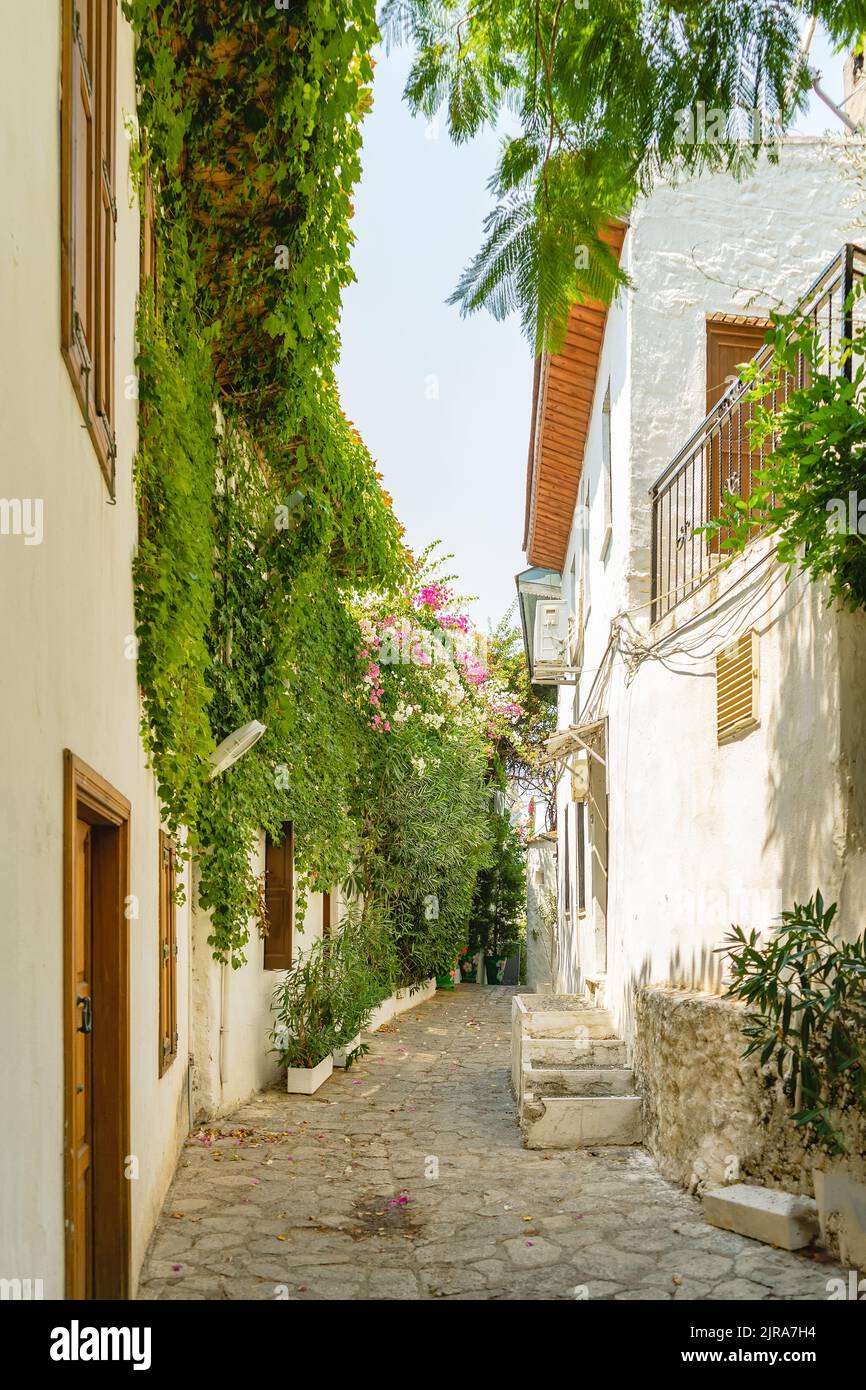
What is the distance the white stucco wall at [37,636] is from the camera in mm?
2650

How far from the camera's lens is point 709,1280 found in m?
5.18

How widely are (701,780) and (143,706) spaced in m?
3.50

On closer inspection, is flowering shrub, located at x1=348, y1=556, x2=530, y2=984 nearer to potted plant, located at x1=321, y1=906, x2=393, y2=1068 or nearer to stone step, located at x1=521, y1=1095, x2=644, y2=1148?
potted plant, located at x1=321, y1=906, x2=393, y2=1068

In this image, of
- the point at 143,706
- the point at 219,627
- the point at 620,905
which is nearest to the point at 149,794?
the point at 143,706

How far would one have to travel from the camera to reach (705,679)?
7613 millimetres

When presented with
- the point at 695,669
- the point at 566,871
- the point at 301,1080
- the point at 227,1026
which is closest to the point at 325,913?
the point at 301,1080

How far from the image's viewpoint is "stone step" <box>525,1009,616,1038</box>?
32.5 feet

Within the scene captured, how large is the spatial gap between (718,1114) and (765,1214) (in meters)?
0.86

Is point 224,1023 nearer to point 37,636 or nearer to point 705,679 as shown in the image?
point 705,679

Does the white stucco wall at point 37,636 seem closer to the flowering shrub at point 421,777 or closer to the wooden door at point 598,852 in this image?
the wooden door at point 598,852

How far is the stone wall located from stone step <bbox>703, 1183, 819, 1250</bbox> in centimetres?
11

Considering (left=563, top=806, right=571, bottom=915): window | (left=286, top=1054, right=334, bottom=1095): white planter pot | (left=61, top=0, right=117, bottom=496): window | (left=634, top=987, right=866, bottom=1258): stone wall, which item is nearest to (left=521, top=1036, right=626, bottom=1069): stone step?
(left=634, top=987, right=866, bottom=1258): stone wall

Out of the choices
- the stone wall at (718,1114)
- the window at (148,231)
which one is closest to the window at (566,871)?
the stone wall at (718,1114)

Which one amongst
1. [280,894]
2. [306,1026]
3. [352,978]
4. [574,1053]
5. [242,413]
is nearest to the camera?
[574,1053]
